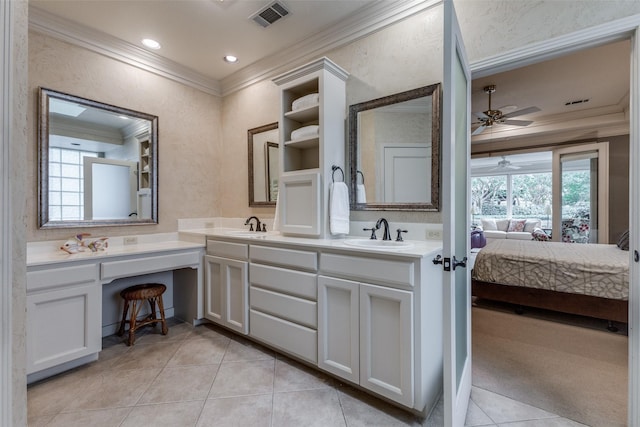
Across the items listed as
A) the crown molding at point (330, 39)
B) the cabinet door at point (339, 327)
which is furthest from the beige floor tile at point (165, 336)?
the crown molding at point (330, 39)

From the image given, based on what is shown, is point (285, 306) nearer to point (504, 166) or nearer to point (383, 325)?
point (383, 325)

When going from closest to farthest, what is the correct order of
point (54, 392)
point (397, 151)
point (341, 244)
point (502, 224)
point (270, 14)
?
point (54, 392) → point (341, 244) → point (397, 151) → point (270, 14) → point (502, 224)

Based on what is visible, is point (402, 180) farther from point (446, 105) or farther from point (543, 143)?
point (543, 143)

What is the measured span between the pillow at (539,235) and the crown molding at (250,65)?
658 centimetres

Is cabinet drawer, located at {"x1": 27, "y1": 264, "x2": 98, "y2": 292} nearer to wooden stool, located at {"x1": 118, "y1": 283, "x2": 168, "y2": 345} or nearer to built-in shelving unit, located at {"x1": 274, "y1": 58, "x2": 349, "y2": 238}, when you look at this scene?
wooden stool, located at {"x1": 118, "y1": 283, "x2": 168, "y2": 345}

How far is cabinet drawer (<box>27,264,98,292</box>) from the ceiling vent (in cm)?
236

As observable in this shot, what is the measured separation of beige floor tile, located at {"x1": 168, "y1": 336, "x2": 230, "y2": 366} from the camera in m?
2.25

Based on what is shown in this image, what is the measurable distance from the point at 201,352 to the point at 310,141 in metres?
1.98

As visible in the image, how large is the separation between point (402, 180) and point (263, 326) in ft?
5.20

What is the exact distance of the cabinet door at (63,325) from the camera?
1904 mm

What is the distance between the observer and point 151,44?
2.82 m

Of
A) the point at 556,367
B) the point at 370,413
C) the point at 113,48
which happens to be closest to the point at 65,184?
the point at 113,48

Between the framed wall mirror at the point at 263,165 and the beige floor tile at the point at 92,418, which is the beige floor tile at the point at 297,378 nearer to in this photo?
the beige floor tile at the point at 92,418

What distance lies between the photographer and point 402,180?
2.24 metres
